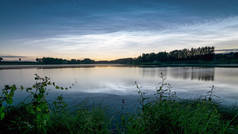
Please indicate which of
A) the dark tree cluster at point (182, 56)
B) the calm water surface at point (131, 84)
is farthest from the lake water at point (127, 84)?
the dark tree cluster at point (182, 56)

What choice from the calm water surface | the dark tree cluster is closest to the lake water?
the calm water surface

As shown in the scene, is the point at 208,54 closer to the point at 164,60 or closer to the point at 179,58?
the point at 179,58

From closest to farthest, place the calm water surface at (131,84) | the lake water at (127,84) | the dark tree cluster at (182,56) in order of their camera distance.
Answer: the lake water at (127,84) < the calm water surface at (131,84) < the dark tree cluster at (182,56)

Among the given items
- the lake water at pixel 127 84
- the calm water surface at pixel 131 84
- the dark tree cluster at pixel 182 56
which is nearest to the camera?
the lake water at pixel 127 84

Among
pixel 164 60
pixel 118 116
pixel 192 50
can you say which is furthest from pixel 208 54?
pixel 118 116

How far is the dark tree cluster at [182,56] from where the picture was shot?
8450 cm

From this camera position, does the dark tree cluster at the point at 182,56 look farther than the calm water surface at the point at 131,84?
Yes

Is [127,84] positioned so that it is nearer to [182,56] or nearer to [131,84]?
[131,84]

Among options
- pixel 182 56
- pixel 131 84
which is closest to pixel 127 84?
pixel 131 84

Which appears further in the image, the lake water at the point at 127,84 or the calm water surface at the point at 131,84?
the calm water surface at the point at 131,84

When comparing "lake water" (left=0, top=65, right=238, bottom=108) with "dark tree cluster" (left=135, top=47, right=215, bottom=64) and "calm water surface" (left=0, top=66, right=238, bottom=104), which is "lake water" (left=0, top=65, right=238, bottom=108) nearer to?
"calm water surface" (left=0, top=66, right=238, bottom=104)

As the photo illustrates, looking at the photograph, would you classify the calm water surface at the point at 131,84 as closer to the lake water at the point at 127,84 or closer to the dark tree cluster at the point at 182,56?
the lake water at the point at 127,84

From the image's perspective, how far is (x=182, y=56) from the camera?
93250mm

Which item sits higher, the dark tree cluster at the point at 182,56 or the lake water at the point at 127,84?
the dark tree cluster at the point at 182,56
